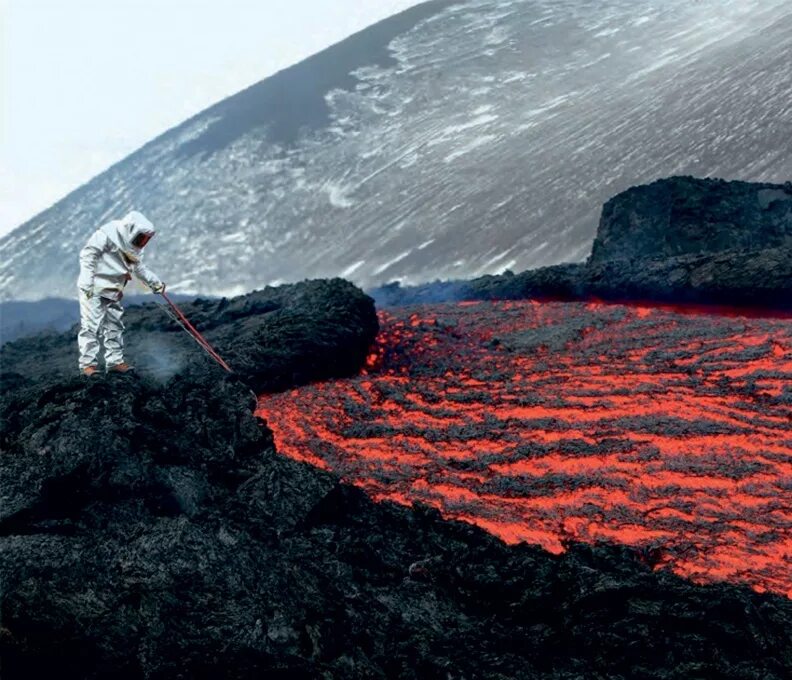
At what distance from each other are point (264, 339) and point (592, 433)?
4.90m

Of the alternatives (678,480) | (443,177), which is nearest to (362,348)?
(678,480)

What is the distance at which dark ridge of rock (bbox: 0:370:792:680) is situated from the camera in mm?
3252

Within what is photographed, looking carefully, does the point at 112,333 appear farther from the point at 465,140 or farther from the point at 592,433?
the point at 465,140

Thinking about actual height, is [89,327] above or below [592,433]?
above

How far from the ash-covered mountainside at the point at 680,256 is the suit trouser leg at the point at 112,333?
806 centimetres

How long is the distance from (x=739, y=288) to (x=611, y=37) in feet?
114

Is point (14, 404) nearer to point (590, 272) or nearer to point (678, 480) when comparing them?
point (678, 480)

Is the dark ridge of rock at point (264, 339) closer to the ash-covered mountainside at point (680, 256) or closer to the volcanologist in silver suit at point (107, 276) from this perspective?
the volcanologist in silver suit at point (107, 276)

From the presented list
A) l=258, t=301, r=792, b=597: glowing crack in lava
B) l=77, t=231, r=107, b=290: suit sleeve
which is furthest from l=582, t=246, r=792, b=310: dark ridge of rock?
l=77, t=231, r=107, b=290: suit sleeve

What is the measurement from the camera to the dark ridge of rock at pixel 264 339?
9.31m

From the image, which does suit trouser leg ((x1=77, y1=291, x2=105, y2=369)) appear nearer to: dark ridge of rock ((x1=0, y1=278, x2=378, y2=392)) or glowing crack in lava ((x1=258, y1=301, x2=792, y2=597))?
dark ridge of rock ((x1=0, y1=278, x2=378, y2=392))

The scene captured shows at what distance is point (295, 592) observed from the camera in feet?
11.6

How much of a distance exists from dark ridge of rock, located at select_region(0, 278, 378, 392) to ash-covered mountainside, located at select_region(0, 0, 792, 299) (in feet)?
44.9

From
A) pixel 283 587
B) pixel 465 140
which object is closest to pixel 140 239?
pixel 283 587
